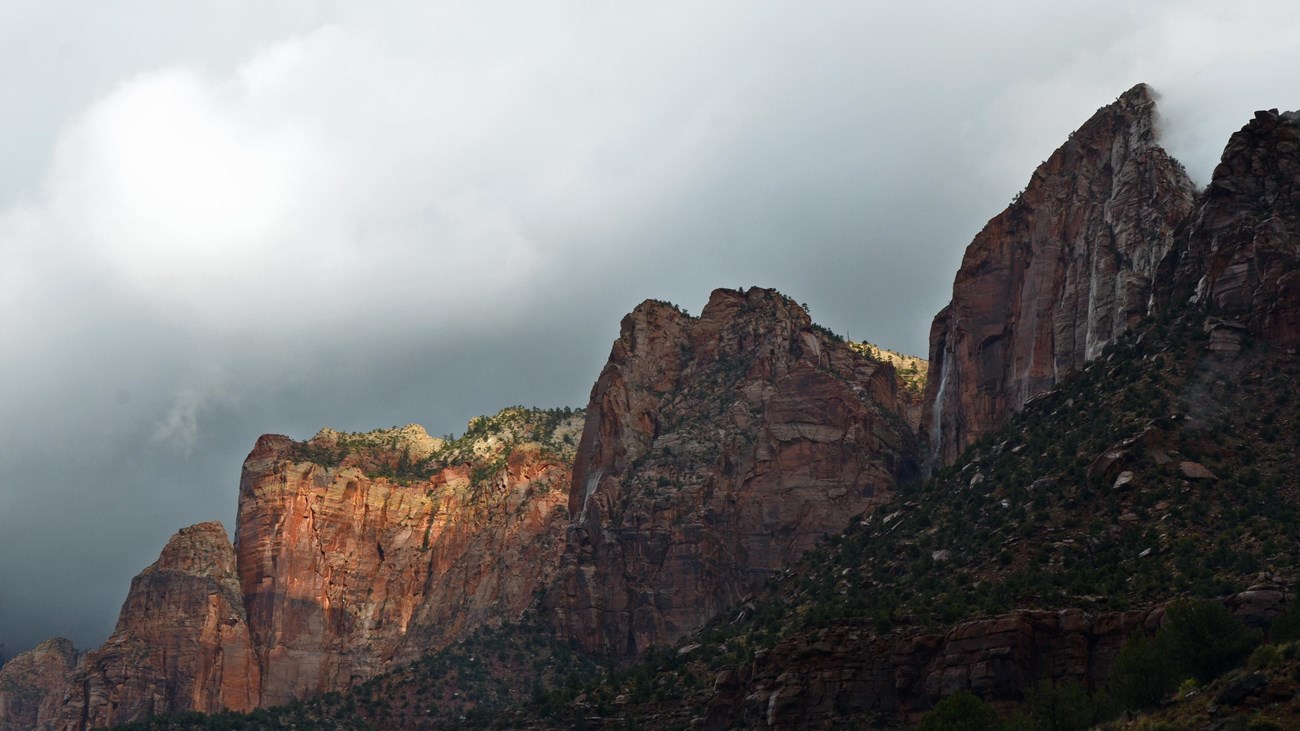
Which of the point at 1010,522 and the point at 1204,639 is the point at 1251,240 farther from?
the point at 1204,639

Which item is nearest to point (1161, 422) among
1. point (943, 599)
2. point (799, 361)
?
point (943, 599)

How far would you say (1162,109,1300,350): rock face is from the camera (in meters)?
120

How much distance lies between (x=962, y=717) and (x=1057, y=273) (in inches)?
2974

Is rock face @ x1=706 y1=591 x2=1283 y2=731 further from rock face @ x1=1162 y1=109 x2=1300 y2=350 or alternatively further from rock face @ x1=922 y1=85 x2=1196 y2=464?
rock face @ x1=922 y1=85 x2=1196 y2=464

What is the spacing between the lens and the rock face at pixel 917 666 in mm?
99438

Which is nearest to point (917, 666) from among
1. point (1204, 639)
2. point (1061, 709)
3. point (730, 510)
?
point (1061, 709)

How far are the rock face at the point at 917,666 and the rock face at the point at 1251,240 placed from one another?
3002 cm

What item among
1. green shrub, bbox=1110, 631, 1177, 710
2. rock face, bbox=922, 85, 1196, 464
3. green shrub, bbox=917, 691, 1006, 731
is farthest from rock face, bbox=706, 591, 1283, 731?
rock face, bbox=922, 85, 1196, 464

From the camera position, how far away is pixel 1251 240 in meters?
123

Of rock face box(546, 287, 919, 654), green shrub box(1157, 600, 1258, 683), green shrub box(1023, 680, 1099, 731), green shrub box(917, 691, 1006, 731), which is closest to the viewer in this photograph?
green shrub box(1157, 600, 1258, 683)

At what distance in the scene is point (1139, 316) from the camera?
457ft

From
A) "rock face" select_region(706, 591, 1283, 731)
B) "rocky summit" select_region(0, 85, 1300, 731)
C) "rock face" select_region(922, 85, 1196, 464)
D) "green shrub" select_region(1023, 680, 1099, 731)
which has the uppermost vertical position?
"rock face" select_region(922, 85, 1196, 464)

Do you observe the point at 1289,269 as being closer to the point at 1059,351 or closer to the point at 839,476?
the point at 1059,351

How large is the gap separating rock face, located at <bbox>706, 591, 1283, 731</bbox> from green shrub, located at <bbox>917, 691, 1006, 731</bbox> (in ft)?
20.9
